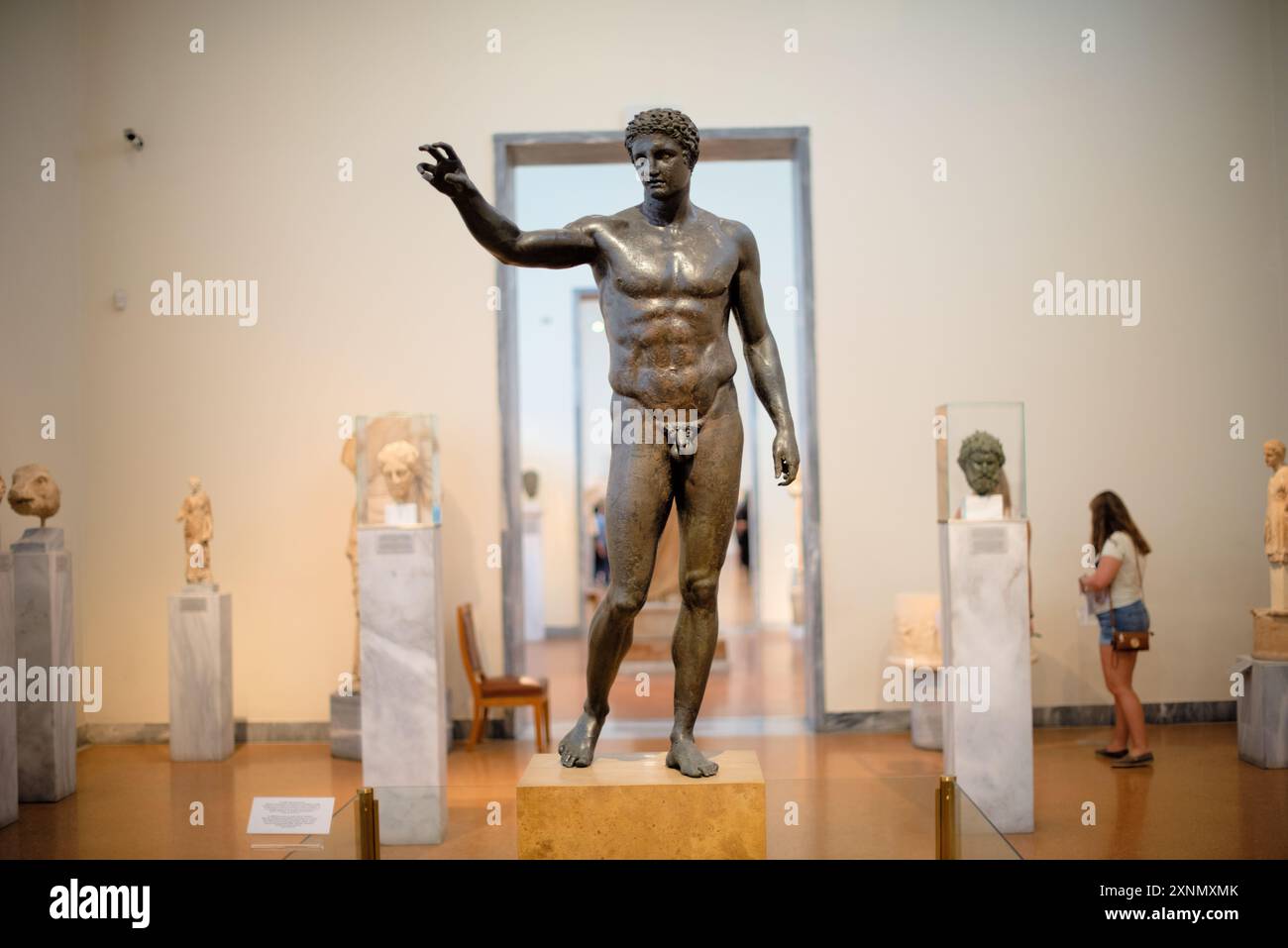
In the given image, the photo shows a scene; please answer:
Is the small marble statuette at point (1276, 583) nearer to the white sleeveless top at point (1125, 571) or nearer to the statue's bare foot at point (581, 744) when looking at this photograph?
the white sleeveless top at point (1125, 571)

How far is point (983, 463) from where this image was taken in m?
5.77

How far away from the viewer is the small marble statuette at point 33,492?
21.3 ft

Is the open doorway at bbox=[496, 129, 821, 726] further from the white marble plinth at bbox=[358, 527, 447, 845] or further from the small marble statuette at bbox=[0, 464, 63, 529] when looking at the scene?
the small marble statuette at bbox=[0, 464, 63, 529]

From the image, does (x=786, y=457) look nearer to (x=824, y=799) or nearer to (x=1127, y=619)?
(x=824, y=799)

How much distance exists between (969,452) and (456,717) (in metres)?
4.19

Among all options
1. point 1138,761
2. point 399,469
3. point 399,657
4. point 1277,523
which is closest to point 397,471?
point 399,469

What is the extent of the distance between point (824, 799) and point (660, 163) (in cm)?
223

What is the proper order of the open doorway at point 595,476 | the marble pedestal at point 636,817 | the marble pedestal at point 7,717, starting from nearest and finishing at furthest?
the marble pedestal at point 636,817
the marble pedestal at point 7,717
the open doorway at point 595,476

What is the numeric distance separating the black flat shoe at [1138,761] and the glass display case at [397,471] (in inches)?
165

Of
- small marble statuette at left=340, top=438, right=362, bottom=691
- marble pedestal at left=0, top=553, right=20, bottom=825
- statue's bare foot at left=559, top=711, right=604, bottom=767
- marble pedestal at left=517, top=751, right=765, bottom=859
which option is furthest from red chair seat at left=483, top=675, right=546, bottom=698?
marble pedestal at left=517, top=751, right=765, bottom=859

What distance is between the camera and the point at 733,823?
379 cm

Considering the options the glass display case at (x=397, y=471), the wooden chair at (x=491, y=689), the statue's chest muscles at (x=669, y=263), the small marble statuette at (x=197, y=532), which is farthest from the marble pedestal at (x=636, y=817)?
the small marble statuette at (x=197, y=532)

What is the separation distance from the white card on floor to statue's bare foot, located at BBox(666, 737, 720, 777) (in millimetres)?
1143
